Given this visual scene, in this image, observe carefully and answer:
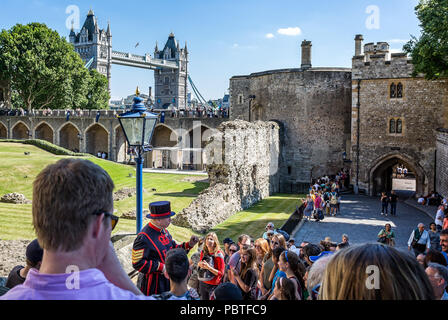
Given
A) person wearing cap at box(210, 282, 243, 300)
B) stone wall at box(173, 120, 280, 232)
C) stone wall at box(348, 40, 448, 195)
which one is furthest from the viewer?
stone wall at box(348, 40, 448, 195)

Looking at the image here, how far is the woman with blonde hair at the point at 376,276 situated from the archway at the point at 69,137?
170ft

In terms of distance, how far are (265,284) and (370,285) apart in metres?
4.05

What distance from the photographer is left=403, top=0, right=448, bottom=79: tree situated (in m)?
18.4

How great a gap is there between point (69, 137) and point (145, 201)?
36.2 meters

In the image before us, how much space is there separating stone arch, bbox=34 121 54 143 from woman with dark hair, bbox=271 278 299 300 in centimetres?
5120

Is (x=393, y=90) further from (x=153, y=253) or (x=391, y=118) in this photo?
(x=153, y=253)

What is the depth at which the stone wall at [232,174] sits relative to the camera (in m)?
16.1

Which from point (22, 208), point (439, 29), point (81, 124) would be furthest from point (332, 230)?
point (81, 124)

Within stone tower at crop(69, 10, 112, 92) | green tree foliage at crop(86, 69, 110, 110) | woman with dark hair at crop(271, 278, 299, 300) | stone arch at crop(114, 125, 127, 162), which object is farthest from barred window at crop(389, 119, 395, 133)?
stone tower at crop(69, 10, 112, 92)

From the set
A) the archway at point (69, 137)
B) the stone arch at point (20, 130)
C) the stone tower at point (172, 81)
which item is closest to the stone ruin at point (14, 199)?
the archway at point (69, 137)

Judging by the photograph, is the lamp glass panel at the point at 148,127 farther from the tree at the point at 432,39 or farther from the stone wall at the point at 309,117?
the stone wall at the point at 309,117

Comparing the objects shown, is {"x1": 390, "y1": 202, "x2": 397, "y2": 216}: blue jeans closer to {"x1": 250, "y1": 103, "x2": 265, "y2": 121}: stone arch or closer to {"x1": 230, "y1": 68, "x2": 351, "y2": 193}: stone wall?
{"x1": 230, "y1": 68, "x2": 351, "y2": 193}: stone wall

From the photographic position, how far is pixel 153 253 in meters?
4.96
